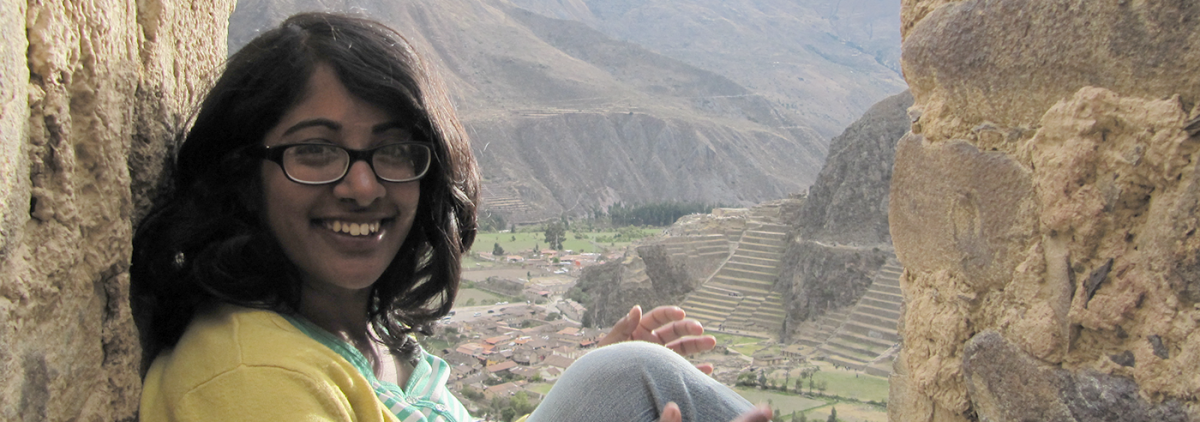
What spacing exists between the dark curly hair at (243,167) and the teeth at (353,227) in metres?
0.08

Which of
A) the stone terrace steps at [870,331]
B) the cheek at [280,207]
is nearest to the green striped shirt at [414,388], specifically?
the cheek at [280,207]

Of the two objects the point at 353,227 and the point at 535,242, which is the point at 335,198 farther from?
the point at 535,242

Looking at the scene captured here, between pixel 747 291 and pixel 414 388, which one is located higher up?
pixel 414 388

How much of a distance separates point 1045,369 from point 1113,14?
1.73 feet

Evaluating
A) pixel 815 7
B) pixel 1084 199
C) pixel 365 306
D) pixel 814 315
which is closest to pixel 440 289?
pixel 365 306

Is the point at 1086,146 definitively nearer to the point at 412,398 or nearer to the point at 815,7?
the point at 412,398

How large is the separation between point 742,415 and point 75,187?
825 mm

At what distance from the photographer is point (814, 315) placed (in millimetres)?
15625

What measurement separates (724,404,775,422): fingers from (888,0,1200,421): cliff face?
493mm

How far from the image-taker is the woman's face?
1.07 m

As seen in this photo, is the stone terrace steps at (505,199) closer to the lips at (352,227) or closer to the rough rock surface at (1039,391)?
the rough rock surface at (1039,391)

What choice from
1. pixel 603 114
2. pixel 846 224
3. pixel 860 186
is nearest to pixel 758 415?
pixel 846 224

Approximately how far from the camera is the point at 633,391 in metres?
1.21

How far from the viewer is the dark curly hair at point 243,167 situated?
104 cm
